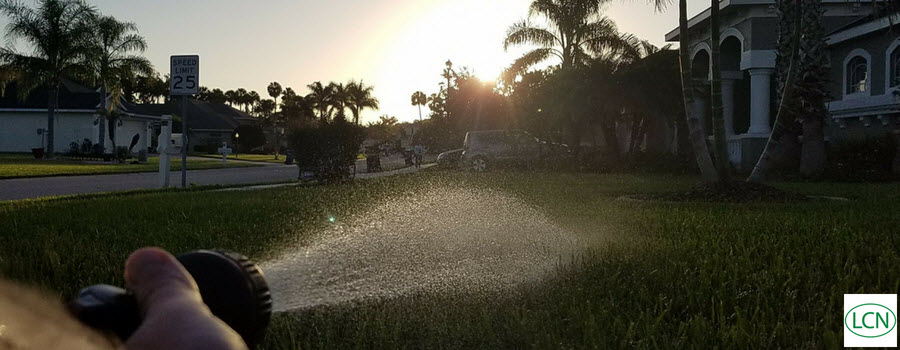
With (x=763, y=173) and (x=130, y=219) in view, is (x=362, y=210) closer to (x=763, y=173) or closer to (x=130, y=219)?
(x=130, y=219)

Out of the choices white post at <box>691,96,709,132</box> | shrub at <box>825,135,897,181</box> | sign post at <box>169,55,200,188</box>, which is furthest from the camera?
white post at <box>691,96,709,132</box>

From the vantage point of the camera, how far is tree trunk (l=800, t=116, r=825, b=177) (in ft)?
64.0

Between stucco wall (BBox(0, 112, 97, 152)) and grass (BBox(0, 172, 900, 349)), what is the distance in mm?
45826

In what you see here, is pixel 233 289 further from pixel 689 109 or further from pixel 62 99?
pixel 62 99

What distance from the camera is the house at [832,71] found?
71.2 ft

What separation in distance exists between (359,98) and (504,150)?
2154 inches

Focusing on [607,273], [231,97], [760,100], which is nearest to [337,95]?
[231,97]

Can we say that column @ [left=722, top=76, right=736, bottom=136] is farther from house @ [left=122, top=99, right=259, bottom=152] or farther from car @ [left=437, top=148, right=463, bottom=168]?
house @ [left=122, top=99, right=259, bottom=152]

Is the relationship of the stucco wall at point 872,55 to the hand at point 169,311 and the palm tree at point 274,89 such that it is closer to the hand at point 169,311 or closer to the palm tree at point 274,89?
the hand at point 169,311

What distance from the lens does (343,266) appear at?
17.7ft

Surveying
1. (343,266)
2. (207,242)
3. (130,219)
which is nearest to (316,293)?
(343,266)

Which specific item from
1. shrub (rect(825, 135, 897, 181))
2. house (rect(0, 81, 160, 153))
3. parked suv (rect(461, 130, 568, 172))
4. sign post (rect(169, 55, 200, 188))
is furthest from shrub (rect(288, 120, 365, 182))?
house (rect(0, 81, 160, 153))

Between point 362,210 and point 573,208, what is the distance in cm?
276

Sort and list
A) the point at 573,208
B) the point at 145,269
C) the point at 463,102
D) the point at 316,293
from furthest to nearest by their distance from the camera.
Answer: the point at 463,102 < the point at 573,208 < the point at 316,293 < the point at 145,269
